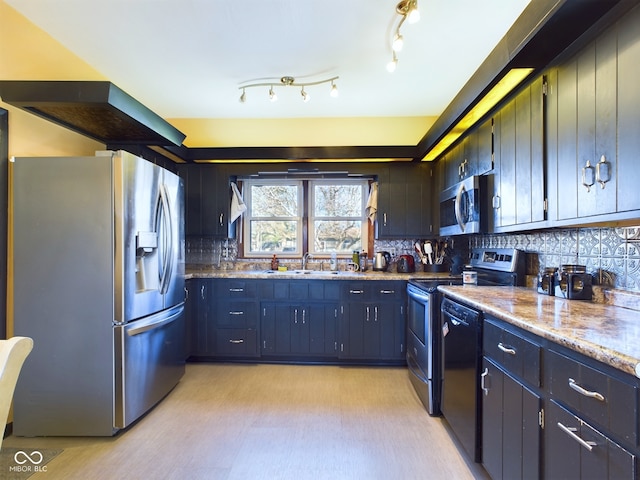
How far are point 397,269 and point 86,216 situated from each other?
2.91 metres

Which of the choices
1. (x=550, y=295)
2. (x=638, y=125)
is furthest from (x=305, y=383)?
(x=638, y=125)

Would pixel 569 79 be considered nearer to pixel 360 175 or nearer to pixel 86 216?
pixel 360 175

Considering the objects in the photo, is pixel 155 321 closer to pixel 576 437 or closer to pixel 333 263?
pixel 333 263

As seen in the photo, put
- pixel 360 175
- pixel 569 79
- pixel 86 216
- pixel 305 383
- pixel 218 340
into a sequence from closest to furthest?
pixel 569 79 < pixel 86 216 < pixel 305 383 < pixel 218 340 < pixel 360 175

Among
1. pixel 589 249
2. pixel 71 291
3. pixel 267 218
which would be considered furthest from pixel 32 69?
pixel 589 249

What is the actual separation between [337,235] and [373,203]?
0.60 meters

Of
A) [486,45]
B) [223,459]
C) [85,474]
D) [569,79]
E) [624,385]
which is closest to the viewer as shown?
[624,385]

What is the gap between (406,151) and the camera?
339 cm

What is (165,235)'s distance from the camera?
8.14 feet

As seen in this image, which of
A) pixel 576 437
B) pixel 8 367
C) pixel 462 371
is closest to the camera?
pixel 8 367

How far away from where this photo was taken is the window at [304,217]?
3941 millimetres

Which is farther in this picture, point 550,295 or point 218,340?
point 218,340

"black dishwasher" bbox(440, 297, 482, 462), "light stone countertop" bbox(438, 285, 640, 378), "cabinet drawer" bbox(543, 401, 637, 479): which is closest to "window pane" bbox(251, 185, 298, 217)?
"black dishwasher" bbox(440, 297, 482, 462)

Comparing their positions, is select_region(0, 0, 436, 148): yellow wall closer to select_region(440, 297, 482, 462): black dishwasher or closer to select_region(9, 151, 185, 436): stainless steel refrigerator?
select_region(9, 151, 185, 436): stainless steel refrigerator
